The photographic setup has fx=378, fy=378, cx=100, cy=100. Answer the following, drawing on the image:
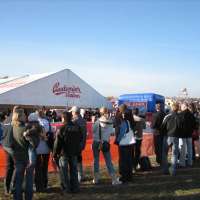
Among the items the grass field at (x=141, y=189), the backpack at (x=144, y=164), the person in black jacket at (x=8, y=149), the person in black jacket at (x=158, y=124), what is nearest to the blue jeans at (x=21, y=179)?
the person in black jacket at (x=8, y=149)

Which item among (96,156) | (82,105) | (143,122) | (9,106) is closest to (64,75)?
(82,105)

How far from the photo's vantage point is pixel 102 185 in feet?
25.3

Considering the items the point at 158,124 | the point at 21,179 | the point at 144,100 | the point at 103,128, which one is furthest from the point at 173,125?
the point at 144,100

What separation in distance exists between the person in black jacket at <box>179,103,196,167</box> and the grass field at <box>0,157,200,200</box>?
2.66 ft

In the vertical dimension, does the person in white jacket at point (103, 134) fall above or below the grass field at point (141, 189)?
above

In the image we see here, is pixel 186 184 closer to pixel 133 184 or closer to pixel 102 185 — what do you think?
pixel 133 184

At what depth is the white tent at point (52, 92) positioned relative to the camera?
18828mm

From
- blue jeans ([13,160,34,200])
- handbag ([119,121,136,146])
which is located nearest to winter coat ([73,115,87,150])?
handbag ([119,121,136,146])

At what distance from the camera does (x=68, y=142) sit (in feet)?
22.5

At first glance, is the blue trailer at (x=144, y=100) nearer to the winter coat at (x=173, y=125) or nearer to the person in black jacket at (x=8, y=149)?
the winter coat at (x=173, y=125)

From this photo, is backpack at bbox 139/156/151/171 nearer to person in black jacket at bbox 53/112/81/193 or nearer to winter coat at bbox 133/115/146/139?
winter coat at bbox 133/115/146/139

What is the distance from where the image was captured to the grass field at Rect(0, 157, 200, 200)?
6824 millimetres

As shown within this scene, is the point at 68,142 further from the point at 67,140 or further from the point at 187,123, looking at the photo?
the point at 187,123

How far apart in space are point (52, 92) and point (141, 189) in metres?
13.1
